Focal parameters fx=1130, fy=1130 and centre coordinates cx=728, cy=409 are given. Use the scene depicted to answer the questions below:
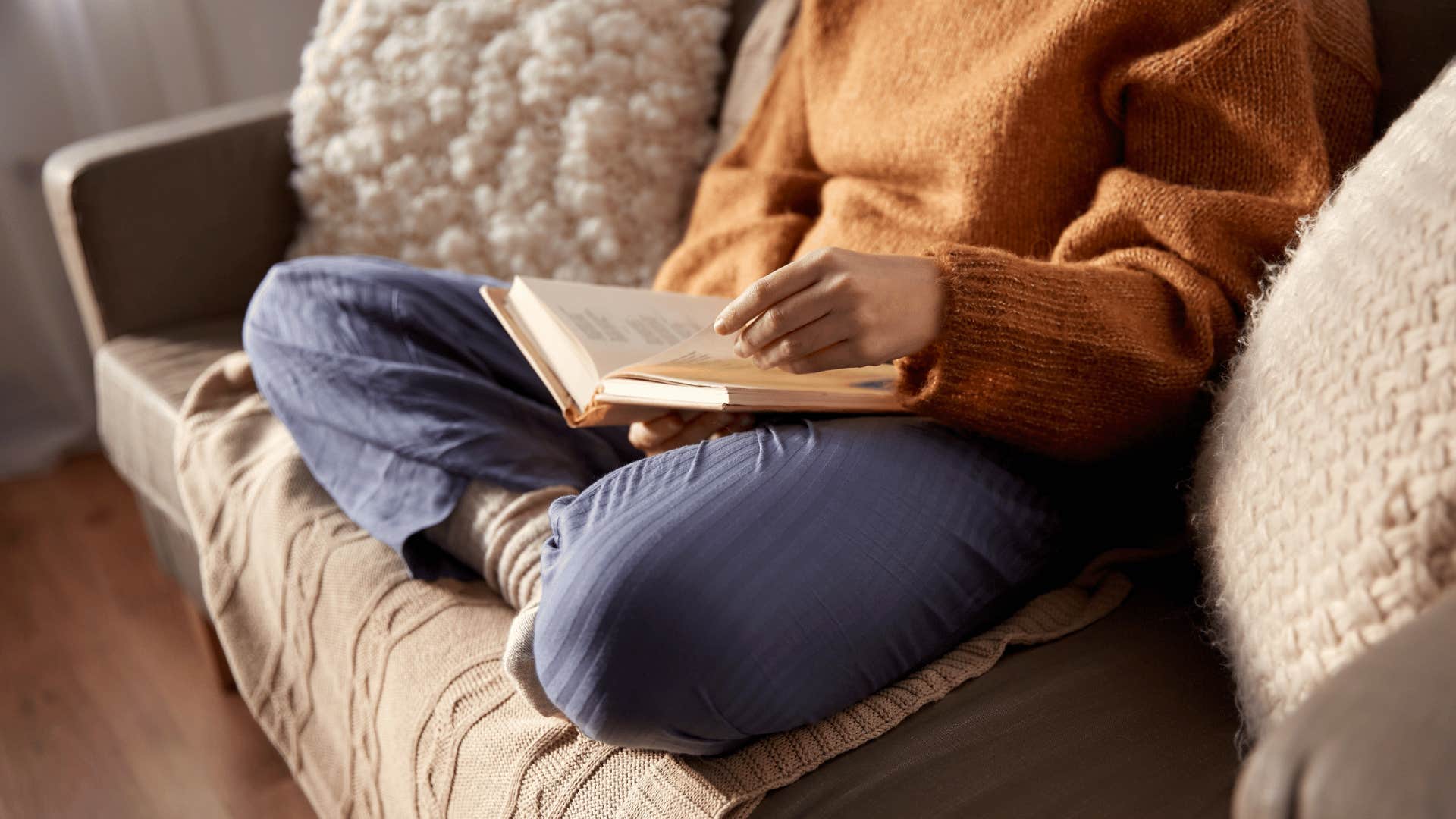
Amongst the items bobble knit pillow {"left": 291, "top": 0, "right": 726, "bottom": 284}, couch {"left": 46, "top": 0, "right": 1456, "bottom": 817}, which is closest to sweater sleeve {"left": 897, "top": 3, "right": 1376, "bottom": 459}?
couch {"left": 46, "top": 0, "right": 1456, "bottom": 817}

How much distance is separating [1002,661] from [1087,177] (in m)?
0.38

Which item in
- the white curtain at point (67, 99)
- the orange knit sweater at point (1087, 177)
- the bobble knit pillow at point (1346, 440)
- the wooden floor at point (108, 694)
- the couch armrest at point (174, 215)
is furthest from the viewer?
the white curtain at point (67, 99)

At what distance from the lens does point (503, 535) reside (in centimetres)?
79

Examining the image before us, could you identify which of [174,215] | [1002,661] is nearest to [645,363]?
[1002,661]

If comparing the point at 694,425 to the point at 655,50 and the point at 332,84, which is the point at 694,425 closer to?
the point at 655,50

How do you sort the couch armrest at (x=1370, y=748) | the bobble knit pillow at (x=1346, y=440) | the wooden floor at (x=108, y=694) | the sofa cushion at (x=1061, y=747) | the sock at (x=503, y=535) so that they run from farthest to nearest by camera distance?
the wooden floor at (x=108, y=694) < the sock at (x=503, y=535) < the sofa cushion at (x=1061, y=747) < the bobble knit pillow at (x=1346, y=440) < the couch armrest at (x=1370, y=748)

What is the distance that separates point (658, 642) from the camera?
56 cm

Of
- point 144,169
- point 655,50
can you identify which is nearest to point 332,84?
point 144,169

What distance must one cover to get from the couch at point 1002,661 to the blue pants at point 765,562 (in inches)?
1.8

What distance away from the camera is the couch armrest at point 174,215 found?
1281 mm

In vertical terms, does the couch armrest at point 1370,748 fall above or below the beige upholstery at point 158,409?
above

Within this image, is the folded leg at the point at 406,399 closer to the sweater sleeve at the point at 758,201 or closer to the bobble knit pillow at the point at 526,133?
the sweater sleeve at the point at 758,201

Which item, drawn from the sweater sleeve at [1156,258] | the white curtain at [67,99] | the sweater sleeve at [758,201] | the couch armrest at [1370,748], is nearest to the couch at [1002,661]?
the couch armrest at [1370,748]

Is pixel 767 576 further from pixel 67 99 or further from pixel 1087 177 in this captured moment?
pixel 67 99
